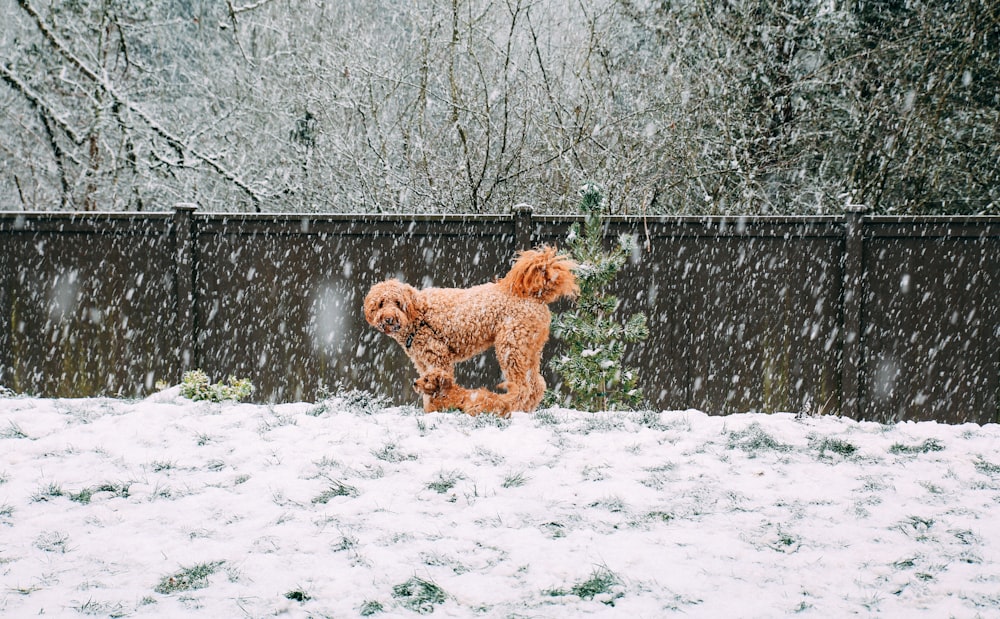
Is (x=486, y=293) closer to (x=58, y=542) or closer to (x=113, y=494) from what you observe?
(x=113, y=494)

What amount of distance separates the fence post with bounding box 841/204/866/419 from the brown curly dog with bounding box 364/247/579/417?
2419 millimetres

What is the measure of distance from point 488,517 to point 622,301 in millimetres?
3061

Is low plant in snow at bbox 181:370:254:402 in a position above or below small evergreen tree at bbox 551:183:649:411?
below

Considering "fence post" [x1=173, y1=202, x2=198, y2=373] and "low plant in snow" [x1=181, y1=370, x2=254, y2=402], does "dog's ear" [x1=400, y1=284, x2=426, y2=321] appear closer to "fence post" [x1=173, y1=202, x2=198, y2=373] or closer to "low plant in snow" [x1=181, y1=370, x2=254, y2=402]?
"low plant in snow" [x1=181, y1=370, x2=254, y2=402]

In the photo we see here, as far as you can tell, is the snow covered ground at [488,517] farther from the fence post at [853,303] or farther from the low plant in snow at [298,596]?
the fence post at [853,303]

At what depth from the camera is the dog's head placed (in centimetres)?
452

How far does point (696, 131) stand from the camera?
8.65 meters

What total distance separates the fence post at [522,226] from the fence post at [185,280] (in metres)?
2.59

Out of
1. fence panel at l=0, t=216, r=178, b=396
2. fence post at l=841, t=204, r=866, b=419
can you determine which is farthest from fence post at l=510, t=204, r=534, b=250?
fence panel at l=0, t=216, r=178, b=396

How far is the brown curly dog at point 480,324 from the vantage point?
15.0 ft

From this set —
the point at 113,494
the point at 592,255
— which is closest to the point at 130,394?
the point at 113,494

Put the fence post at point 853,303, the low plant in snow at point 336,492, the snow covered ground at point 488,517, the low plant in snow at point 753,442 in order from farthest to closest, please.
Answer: the fence post at point 853,303 → the low plant in snow at point 753,442 → the low plant in snow at point 336,492 → the snow covered ground at point 488,517

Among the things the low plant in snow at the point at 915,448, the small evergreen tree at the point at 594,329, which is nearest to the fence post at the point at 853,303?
the low plant in snow at the point at 915,448

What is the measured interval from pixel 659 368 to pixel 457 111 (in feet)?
12.8
